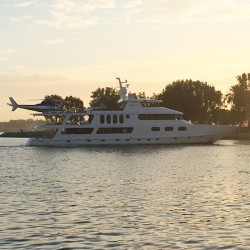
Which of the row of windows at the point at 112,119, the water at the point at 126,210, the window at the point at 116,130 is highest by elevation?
the row of windows at the point at 112,119

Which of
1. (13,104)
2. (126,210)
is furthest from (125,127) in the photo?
(126,210)

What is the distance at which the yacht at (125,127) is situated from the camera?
8619 centimetres

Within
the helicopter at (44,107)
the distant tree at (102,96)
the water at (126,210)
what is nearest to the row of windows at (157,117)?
the helicopter at (44,107)

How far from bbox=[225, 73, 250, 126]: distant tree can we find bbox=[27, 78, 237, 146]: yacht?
5099cm

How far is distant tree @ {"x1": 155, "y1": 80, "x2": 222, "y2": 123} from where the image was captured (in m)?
136

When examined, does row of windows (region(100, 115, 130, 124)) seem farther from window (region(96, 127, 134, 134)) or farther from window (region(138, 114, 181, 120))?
window (region(138, 114, 181, 120))

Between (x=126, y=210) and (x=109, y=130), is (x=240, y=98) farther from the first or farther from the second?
(x=126, y=210)

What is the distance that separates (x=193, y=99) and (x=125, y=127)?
54.0m

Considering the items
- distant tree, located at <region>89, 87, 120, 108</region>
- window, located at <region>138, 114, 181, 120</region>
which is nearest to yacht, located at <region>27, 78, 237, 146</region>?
window, located at <region>138, 114, 181, 120</region>

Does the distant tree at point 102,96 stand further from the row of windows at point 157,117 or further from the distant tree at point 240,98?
the row of windows at point 157,117

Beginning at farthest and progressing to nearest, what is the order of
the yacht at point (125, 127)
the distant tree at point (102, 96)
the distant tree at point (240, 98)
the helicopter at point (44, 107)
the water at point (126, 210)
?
the distant tree at point (102, 96)
the distant tree at point (240, 98)
the helicopter at point (44, 107)
the yacht at point (125, 127)
the water at point (126, 210)

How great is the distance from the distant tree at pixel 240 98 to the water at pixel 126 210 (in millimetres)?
95805

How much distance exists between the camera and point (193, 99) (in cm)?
13775

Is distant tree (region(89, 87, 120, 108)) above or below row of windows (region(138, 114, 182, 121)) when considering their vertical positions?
above
